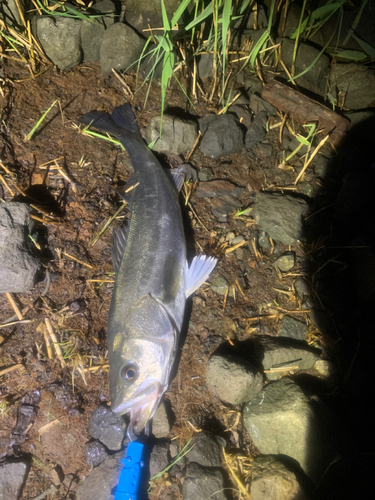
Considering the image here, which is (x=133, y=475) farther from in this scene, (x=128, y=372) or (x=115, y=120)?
(x=115, y=120)

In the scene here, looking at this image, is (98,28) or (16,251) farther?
(98,28)

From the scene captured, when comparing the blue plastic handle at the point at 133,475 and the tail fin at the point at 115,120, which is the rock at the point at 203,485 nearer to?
the blue plastic handle at the point at 133,475

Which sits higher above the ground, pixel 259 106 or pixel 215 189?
pixel 259 106

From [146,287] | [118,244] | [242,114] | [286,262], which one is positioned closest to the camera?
[146,287]

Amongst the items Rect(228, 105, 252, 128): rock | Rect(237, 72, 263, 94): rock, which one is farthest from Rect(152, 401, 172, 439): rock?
Rect(237, 72, 263, 94): rock

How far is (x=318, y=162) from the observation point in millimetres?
3975

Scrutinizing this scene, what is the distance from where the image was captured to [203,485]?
2.70m

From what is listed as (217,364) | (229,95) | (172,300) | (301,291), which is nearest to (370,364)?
(301,291)

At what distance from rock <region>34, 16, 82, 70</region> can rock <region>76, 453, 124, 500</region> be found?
15.6 feet

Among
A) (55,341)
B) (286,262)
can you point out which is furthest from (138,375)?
(286,262)

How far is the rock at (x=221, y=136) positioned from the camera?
3727mm

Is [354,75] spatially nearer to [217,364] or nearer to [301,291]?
[301,291]

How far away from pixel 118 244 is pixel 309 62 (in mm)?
3726

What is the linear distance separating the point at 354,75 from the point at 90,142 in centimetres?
379
